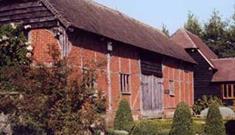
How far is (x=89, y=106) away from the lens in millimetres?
15609

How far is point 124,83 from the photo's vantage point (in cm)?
3186

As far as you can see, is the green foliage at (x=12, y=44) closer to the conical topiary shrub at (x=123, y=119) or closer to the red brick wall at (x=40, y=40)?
the red brick wall at (x=40, y=40)

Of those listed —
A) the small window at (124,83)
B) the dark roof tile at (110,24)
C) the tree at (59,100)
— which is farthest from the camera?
the small window at (124,83)

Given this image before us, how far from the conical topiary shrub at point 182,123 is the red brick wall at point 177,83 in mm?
15913

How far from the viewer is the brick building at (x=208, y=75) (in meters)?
49.5

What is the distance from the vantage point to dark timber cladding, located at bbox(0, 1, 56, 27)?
82.7ft

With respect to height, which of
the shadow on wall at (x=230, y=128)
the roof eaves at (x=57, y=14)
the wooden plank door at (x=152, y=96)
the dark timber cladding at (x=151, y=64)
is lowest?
the shadow on wall at (x=230, y=128)

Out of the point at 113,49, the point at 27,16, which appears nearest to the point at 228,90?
the point at 113,49

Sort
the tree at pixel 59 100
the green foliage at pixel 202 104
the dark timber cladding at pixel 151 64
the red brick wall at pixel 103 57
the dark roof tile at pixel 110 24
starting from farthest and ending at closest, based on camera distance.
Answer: the green foliage at pixel 202 104, the dark timber cladding at pixel 151 64, the dark roof tile at pixel 110 24, the red brick wall at pixel 103 57, the tree at pixel 59 100

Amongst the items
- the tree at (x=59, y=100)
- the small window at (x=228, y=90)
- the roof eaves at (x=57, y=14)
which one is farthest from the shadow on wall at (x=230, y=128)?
the small window at (x=228, y=90)

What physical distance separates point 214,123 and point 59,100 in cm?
1085

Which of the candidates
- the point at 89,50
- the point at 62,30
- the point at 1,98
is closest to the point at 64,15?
the point at 62,30

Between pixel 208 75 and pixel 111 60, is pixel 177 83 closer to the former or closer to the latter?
pixel 208 75

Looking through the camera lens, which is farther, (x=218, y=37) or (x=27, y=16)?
(x=218, y=37)
